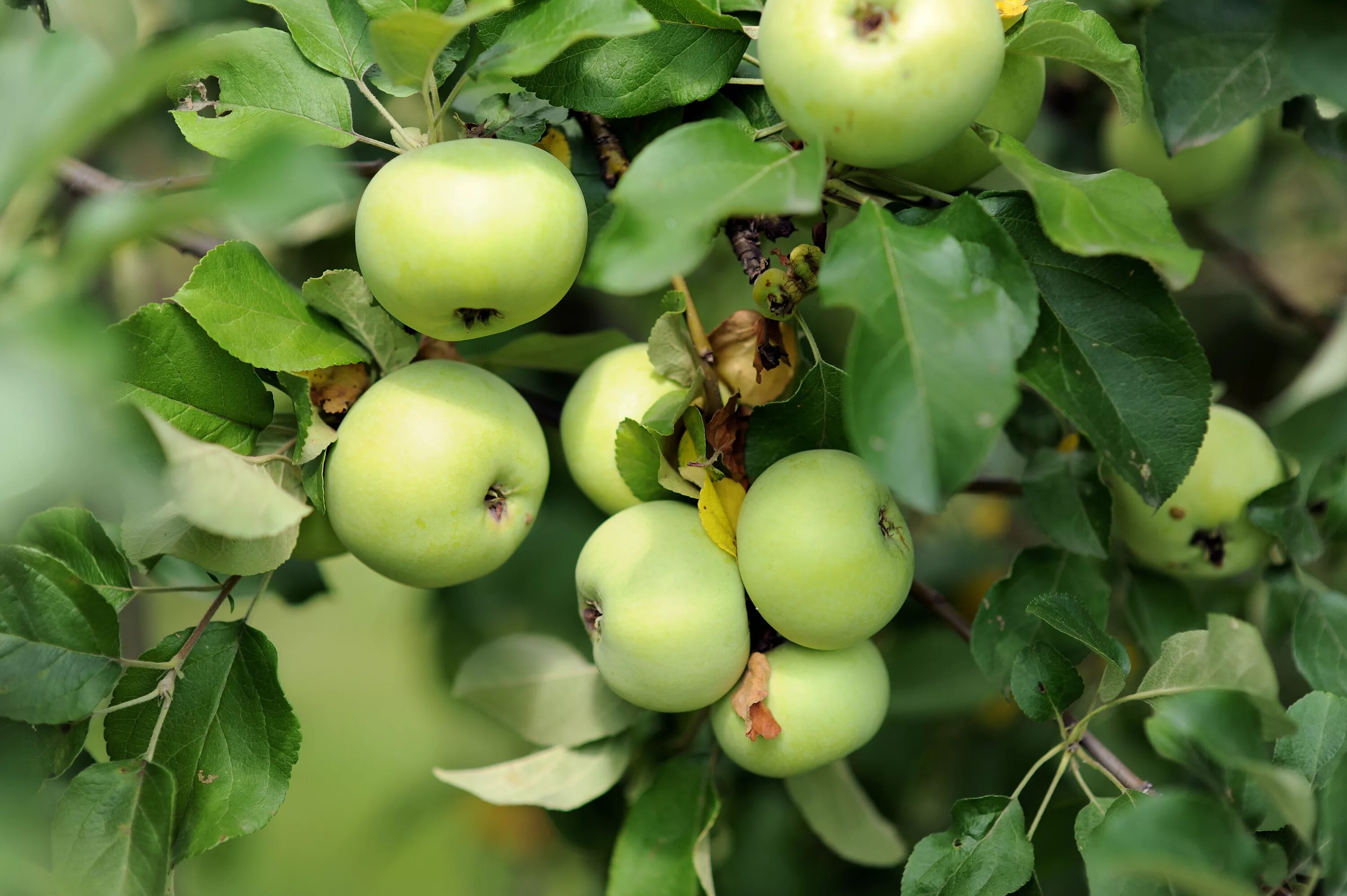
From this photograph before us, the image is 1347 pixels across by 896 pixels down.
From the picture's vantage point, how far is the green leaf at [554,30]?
2.30 feet

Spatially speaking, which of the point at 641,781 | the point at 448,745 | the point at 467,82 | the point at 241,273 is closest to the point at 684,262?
the point at 467,82

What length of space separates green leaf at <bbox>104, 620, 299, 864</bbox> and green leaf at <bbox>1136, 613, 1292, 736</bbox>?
804 mm

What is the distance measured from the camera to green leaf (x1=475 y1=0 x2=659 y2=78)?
27.6 inches

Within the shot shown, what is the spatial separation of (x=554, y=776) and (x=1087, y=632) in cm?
60

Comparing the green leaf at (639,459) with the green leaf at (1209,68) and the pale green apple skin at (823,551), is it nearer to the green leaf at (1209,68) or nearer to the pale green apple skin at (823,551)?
the pale green apple skin at (823,551)

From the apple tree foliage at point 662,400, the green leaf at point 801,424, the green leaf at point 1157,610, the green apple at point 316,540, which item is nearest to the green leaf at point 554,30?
the apple tree foliage at point 662,400

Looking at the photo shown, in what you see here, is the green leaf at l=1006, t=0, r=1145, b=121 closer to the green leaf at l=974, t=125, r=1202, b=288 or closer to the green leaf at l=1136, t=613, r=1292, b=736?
the green leaf at l=974, t=125, r=1202, b=288

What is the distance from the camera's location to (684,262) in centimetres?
61

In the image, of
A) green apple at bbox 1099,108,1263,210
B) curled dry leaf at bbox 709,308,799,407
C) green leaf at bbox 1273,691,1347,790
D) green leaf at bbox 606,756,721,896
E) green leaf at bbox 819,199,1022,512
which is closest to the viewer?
green leaf at bbox 819,199,1022,512

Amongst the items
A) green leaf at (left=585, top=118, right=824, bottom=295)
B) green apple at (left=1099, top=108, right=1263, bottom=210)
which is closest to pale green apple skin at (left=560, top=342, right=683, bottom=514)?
green leaf at (left=585, top=118, right=824, bottom=295)

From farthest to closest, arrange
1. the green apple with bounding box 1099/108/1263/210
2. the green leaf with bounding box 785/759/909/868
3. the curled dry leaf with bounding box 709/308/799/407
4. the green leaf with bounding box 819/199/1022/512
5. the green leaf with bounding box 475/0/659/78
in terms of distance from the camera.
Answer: the green apple with bounding box 1099/108/1263/210, the green leaf with bounding box 785/759/909/868, the curled dry leaf with bounding box 709/308/799/407, the green leaf with bounding box 475/0/659/78, the green leaf with bounding box 819/199/1022/512

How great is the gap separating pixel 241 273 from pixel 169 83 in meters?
0.21

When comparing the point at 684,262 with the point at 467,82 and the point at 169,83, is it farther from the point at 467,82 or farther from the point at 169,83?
the point at 169,83

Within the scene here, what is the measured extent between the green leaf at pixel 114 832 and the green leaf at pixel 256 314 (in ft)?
1.20
